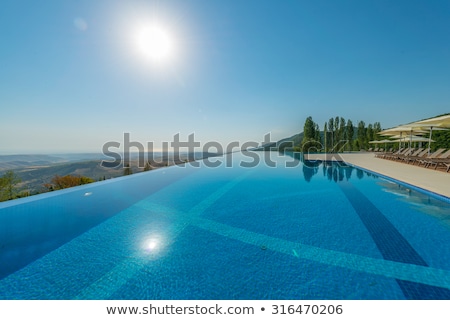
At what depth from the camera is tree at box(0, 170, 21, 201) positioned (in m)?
8.93

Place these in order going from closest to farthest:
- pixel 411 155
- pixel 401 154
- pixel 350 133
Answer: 1. pixel 411 155
2. pixel 401 154
3. pixel 350 133

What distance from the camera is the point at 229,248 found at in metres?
2.53

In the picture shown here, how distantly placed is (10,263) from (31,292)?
2.96 ft

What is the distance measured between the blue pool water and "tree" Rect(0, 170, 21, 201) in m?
7.40

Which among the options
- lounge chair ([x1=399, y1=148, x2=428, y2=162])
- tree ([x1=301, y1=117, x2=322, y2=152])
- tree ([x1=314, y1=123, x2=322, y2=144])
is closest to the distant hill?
tree ([x1=301, y1=117, x2=322, y2=152])

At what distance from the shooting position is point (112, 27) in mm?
6934

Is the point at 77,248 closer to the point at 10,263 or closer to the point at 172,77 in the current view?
the point at 10,263

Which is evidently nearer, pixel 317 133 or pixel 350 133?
pixel 317 133

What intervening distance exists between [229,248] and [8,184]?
1388cm

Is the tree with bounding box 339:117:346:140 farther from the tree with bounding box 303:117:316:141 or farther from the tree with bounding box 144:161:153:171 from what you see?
the tree with bounding box 144:161:153:171

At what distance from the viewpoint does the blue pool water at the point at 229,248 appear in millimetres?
1781

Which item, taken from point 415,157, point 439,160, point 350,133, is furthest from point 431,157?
point 350,133

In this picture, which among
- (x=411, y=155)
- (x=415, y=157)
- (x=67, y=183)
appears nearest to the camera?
(x=67, y=183)

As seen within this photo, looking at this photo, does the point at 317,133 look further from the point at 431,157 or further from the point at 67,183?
the point at 67,183
